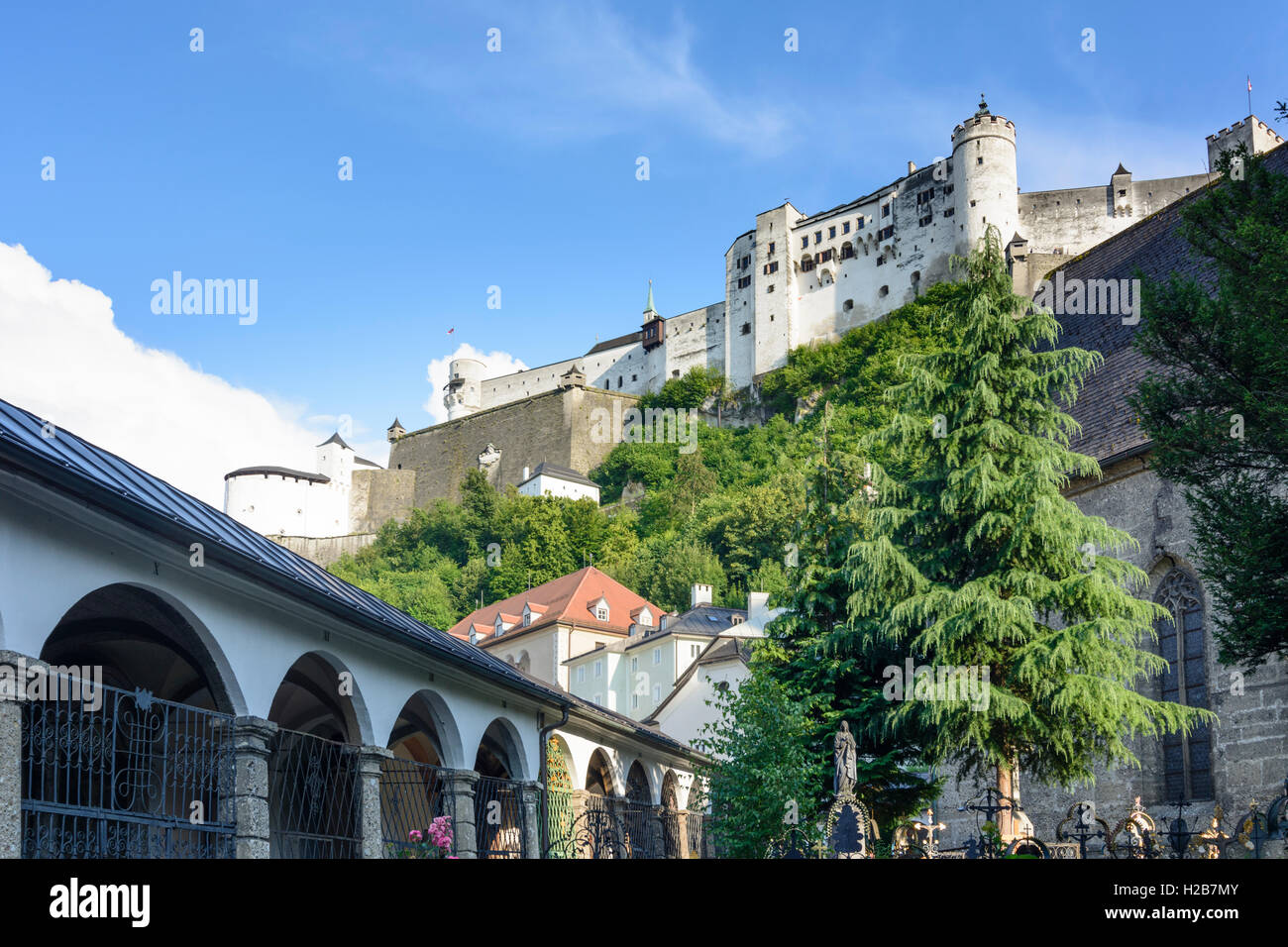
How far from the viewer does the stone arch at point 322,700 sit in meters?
16.0

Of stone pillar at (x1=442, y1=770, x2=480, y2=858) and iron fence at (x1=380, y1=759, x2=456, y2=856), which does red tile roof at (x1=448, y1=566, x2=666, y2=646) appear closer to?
iron fence at (x1=380, y1=759, x2=456, y2=856)

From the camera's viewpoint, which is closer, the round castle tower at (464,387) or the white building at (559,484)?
the white building at (559,484)

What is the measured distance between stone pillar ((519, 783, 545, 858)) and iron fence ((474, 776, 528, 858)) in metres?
0.03

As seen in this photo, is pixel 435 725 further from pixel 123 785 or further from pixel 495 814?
pixel 123 785

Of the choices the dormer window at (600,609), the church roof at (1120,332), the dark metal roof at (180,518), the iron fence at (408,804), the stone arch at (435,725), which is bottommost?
the iron fence at (408,804)

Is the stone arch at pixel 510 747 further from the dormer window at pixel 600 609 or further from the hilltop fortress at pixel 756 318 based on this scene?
the hilltop fortress at pixel 756 318

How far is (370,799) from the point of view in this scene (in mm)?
15711

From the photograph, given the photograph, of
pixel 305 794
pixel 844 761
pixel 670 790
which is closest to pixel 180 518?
pixel 305 794

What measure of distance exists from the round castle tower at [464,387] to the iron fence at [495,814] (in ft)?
322

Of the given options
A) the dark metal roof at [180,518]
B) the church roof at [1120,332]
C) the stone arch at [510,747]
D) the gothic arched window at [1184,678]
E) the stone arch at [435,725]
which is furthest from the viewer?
the church roof at [1120,332]

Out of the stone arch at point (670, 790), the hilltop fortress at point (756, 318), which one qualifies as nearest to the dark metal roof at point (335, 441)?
the hilltop fortress at point (756, 318)

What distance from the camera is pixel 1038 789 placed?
23.8 meters

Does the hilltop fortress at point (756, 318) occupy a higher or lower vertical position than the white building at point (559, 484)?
higher
